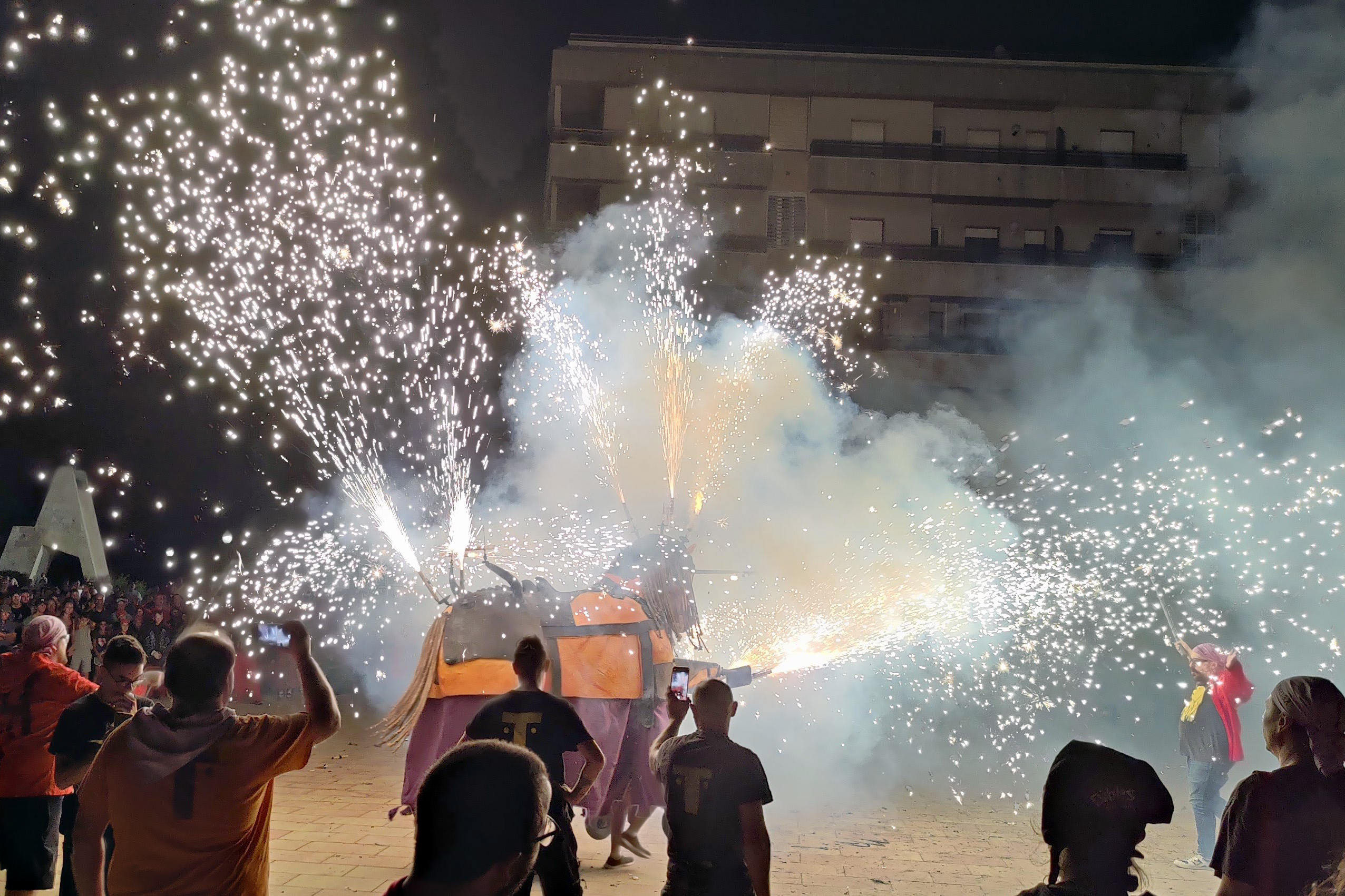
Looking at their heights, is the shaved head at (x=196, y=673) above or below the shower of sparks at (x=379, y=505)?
below

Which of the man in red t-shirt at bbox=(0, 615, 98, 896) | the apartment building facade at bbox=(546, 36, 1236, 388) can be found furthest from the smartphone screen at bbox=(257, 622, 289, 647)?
the apartment building facade at bbox=(546, 36, 1236, 388)

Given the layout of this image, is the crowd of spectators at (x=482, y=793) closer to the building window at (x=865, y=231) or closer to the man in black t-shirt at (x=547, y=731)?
the man in black t-shirt at (x=547, y=731)

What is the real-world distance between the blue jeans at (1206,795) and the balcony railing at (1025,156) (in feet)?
59.3

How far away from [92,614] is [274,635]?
1030cm

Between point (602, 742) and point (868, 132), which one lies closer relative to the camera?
point (602, 742)

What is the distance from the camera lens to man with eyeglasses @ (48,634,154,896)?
392cm

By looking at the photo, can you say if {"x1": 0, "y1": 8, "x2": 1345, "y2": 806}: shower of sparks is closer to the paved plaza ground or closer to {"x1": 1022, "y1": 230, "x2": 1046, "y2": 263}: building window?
the paved plaza ground

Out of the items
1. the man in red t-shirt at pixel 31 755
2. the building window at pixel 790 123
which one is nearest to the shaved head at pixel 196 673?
the man in red t-shirt at pixel 31 755

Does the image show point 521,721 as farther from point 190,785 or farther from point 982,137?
point 982,137

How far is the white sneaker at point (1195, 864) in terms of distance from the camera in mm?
6547

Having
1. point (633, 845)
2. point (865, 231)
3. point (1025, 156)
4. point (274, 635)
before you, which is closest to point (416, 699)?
point (633, 845)

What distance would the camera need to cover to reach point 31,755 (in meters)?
4.38

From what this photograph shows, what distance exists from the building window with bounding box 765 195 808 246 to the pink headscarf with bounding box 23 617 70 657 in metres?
19.2

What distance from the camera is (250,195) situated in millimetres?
8883
